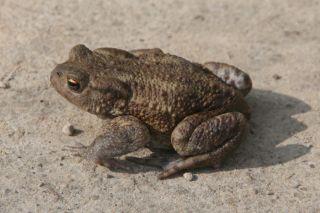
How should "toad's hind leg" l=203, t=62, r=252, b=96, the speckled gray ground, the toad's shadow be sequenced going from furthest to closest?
"toad's hind leg" l=203, t=62, r=252, b=96, the toad's shadow, the speckled gray ground

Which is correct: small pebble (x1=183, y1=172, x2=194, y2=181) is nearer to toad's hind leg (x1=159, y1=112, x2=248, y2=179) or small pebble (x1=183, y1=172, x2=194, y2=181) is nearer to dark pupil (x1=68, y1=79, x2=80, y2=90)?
toad's hind leg (x1=159, y1=112, x2=248, y2=179)

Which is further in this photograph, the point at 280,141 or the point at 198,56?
the point at 198,56

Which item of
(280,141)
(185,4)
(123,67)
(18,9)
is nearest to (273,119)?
(280,141)

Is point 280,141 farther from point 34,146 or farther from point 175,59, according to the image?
point 34,146

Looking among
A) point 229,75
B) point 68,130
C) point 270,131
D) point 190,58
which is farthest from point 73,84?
point 270,131

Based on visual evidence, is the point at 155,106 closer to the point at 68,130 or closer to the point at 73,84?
the point at 73,84

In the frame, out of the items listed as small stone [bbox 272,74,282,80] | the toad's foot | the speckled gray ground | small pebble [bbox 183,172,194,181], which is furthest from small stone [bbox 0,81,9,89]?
small stone [bbox 272,74,282,80]
